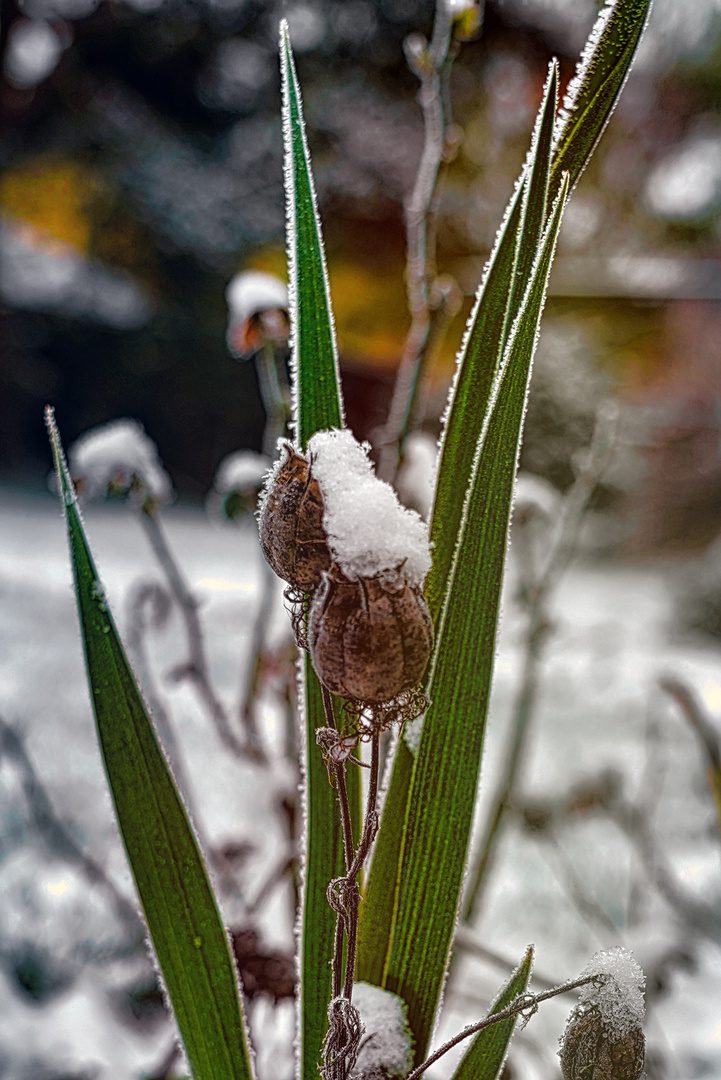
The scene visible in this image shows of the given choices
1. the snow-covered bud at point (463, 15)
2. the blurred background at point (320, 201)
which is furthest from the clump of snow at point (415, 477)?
the blurred background at point (320, 201)

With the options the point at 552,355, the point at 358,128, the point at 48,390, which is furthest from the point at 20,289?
the point at 552,355

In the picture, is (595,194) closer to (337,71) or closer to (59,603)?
(337,71)

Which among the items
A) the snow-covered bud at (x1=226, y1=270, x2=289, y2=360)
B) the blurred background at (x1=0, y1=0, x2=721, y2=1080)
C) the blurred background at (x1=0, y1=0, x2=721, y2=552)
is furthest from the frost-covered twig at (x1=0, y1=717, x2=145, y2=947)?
the blurred background at (x1=0, y1=0, x2=721, y2=552)

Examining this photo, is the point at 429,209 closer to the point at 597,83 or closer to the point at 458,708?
the point at 597,83

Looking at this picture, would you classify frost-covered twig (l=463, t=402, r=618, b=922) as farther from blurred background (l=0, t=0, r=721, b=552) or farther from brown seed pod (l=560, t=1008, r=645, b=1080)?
blurred background (l=0, t=0, r=721, b=552)

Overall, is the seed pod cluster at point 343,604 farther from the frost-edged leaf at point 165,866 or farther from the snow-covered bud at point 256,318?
the snow-covered bud at point 256,318

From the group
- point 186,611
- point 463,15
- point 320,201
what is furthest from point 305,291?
point 320,201
